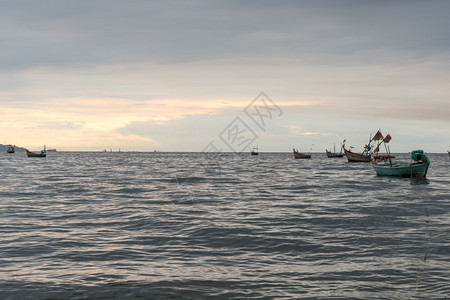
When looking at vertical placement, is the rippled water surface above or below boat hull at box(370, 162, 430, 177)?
below

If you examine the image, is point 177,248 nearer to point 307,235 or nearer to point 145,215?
point 307,235

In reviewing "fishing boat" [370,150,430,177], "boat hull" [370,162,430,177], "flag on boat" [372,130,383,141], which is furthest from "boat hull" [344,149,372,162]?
"fishing boat" [370,150,430,177]

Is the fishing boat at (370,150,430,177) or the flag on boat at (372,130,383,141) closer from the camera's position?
the fishing boat at (370,150,430,177)

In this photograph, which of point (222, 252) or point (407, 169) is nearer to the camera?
point (222, 252)

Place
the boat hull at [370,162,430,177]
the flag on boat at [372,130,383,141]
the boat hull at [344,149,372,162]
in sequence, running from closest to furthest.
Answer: the boat hull at [370,162,430,177] → the flag on boat at [372,130,383,141] → the boat hull at [344,149,372,162]

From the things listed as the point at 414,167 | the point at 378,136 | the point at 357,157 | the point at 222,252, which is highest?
the point at 378,136

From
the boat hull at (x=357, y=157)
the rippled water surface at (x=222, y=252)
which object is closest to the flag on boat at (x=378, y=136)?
the boat hull at (x=357, y=157)

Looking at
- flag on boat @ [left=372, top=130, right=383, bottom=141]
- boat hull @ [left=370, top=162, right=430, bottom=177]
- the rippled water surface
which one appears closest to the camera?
the rippled water surface

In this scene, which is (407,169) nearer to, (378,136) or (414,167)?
(414,167)

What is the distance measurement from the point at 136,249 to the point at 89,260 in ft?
5.67

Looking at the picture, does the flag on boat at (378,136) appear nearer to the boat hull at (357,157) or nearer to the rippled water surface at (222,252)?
the boat hull at (357,157)

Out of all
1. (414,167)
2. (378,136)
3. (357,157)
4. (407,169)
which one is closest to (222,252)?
(414,167)

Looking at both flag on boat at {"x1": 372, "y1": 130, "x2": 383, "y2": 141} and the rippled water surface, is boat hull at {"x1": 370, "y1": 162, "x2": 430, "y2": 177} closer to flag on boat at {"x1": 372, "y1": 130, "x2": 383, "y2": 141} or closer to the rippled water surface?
flag on boat at {"x1": 372, "y1": 130, "x2": 383, "y2": 141}

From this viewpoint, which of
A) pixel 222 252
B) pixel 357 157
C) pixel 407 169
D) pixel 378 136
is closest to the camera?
pixel 222 252
